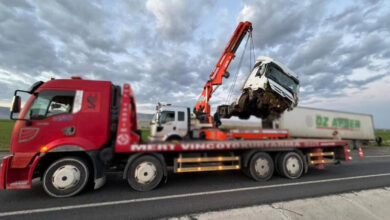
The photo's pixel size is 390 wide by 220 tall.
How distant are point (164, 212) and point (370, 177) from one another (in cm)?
677

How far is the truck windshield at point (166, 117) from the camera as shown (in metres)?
7.88

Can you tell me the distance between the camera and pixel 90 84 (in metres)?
4.39

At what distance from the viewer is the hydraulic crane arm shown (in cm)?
935

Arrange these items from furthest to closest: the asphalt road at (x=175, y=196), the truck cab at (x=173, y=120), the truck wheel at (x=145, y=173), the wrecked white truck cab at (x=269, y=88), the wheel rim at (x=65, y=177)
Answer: the truck cab at (x=173, y=120), the wrecked white truck cab at (x=269, y=88), the truck wheel at (x=145, y=173), the wheel rim at (x=65, y=177), the asphalt road at (x=175, y=196)

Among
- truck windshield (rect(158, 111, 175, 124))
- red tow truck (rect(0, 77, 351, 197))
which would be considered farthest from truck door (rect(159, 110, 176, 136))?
red tow truck (rect(0, 77, 351, 197))

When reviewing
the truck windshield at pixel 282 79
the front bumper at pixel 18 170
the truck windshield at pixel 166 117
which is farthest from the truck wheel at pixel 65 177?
the truck windshield at pixel 282 79

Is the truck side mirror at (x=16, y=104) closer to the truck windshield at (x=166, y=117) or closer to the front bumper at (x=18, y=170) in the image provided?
the front bumper at (x=18, y=170)

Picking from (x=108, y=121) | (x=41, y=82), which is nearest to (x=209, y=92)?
(x=108, y=121)

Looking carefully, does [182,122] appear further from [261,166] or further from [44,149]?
[44,149]

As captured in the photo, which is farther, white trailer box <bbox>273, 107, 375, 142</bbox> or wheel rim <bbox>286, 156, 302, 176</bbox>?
white trailer box <bbox>273, 107, 375, 142</bbox>

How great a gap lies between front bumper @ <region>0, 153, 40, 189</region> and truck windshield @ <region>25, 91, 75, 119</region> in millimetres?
876

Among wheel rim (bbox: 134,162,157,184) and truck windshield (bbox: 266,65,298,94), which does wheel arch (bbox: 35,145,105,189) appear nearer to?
wheel rim (bbox: 134,162,157,184)

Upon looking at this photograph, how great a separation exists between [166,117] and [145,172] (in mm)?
3721

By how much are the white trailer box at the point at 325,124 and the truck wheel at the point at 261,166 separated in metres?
8.66
